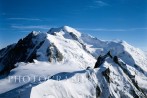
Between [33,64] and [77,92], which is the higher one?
[33,64]

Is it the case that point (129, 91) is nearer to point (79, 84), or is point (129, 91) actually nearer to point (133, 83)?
point (133, 83)

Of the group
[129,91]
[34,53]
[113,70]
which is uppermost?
[34,53]

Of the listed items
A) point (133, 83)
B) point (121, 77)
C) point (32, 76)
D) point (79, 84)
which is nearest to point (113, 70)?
point (121, 77)

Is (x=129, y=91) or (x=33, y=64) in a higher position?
(x=33, y=64)

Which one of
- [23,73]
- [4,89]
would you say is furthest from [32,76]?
[4,89]

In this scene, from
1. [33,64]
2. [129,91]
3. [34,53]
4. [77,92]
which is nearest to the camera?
[77,92]

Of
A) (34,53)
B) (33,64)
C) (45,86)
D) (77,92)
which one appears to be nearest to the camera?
(45,86)

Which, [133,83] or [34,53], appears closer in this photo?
[133,83]

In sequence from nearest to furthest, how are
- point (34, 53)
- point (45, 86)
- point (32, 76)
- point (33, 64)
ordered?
point (45, 86), point (32, 76), point (33, 64), point (34, 53)

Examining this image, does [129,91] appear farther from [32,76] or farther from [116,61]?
[32,76]

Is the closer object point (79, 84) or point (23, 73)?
point (79, 84)
